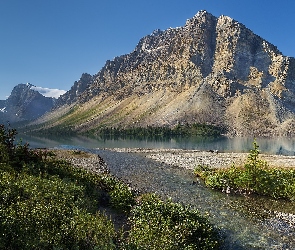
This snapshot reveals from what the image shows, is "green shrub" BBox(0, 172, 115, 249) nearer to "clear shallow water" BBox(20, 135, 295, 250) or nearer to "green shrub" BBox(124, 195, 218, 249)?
"green shrub" BBox(124, 195, 218, 249)

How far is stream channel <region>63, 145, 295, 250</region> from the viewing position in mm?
27156

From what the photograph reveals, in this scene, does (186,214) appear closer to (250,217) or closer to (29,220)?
(250,217)

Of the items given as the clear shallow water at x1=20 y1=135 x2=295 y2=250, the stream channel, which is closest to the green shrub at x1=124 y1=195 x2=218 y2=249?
the stream channel

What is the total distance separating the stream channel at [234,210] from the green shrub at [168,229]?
8.39ft

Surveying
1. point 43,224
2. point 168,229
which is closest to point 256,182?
point 168,229

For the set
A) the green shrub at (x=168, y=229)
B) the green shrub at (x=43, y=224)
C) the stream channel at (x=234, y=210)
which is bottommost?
the stream channel at (x=234, y=210)

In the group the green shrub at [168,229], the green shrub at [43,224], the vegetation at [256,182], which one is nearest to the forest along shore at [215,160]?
the vegetation at [256,182]

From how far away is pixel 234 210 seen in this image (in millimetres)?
35812

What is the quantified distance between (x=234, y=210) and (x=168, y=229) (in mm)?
16853

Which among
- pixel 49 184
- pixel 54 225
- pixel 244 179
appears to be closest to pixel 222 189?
pixel 244 179

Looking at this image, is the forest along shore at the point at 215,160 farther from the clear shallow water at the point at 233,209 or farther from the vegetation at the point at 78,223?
the vegetation at the point at 78,223

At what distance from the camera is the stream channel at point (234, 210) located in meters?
27.2

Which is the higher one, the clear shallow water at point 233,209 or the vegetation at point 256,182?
the vegetation at point 256,182

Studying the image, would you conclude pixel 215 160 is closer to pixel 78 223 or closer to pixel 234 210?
pixel 234 210
